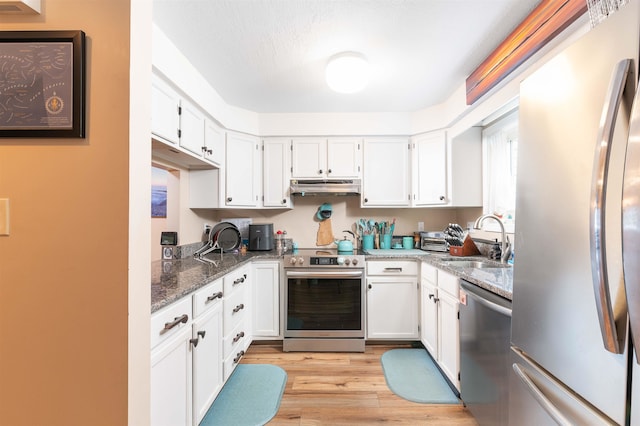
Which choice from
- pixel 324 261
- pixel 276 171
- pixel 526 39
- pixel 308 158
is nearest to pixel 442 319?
pixel 324 261

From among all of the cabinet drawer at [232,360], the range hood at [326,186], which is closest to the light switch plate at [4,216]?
the cabinet drawer at [232,360]

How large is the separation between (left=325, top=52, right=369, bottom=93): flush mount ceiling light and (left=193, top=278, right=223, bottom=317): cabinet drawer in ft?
5.34

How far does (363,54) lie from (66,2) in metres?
1.54

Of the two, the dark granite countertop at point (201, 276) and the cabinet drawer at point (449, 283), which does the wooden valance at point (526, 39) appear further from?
the cabinet drawer at point (449, 283)

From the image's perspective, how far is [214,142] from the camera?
2.44 meters

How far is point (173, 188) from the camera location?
8.17 feet

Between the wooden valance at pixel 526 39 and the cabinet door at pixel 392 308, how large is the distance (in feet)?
5.65

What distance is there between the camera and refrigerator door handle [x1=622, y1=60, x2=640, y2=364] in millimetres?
555

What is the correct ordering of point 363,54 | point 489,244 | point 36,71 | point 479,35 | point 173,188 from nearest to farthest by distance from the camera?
point 36,71 → point 479,35 → point 363,54 → point 489,244 → point 173,188

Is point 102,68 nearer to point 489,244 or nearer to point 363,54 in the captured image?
point 363,54

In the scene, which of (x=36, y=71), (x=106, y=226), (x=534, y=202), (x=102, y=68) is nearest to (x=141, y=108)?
(x=102, y=68)

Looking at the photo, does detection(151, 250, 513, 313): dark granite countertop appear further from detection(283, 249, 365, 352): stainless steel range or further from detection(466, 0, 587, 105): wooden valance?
detection(466, 0, 587, 105): wooden valance

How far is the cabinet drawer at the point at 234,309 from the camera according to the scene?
1879mm

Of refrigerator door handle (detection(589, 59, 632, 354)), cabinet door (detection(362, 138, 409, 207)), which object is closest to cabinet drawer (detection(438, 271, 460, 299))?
cabinet door (detection(362, 138, 409, 207))
